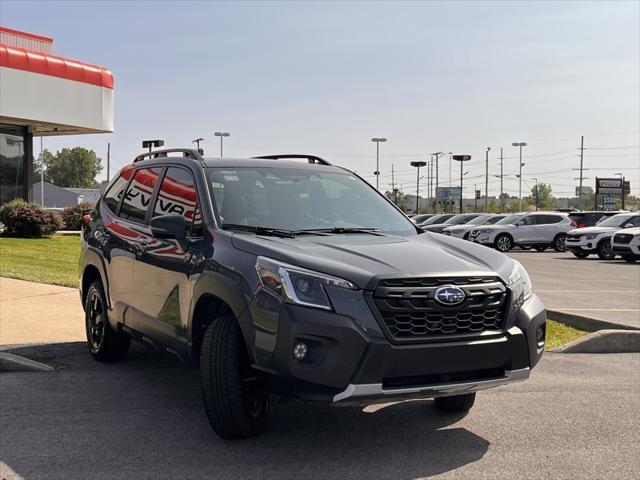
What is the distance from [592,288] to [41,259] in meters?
12.1

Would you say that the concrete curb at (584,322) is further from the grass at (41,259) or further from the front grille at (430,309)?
the grass at (41,259)

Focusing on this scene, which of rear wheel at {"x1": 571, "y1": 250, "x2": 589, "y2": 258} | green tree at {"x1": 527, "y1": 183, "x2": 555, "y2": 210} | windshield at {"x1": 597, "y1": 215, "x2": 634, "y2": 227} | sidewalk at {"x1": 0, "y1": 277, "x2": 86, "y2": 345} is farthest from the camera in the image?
green tree at {"x1": 527, "y1": 183, "x2": 555, "y2": 210}

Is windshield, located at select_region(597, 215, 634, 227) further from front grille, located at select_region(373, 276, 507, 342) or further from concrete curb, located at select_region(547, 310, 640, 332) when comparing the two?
front grille, located at select_region(373, 276, 507, 342)

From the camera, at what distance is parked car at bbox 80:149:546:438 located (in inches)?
162

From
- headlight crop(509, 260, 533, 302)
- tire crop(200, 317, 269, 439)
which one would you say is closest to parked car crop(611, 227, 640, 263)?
headlight crop(509, 260, 533, 302)

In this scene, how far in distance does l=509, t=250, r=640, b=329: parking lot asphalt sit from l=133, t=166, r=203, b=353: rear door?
233 inches

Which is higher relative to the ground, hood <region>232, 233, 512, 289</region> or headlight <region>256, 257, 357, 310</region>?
hood <region>232, 233, 512, 289</region>

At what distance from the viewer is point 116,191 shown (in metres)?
7.09

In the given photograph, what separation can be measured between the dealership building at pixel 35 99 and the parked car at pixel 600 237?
18693 mm

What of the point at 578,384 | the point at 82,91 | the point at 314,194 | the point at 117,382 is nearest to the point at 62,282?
the point at 117,382

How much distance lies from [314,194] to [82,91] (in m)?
25.6

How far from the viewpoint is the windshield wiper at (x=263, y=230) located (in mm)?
4961

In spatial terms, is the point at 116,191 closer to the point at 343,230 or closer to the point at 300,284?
the point at 343,230

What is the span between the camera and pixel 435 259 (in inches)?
181
